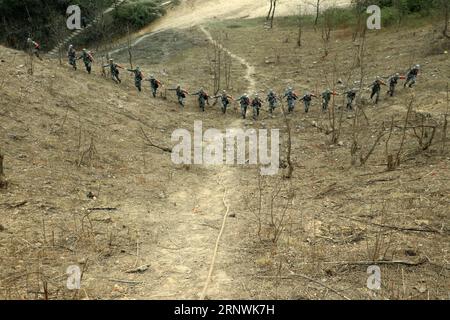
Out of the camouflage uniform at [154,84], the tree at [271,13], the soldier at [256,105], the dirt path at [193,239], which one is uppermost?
the tree at [271,13]

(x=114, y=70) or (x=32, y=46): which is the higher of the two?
(x=32, y=46)

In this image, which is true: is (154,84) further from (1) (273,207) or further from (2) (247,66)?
(1) (273,207)

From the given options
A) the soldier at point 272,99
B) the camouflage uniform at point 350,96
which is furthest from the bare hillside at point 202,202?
the camouflage uniform at point 350,96

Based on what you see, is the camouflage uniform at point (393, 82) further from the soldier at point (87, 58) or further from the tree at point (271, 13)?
the tree at point (271, 13)

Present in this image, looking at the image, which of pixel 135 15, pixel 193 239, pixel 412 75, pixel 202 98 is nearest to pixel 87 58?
pixel 202 98

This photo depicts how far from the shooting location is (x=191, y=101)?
2038 centimetres

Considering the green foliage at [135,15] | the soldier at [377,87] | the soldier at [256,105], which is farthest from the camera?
the green foliage at [135,15]

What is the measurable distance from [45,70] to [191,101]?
6.24m

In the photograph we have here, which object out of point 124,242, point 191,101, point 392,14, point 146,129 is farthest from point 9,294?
point 392,14

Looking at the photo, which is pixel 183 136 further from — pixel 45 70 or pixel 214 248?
pixel 214 248

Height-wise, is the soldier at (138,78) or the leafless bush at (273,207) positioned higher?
the soldier at (138,78)

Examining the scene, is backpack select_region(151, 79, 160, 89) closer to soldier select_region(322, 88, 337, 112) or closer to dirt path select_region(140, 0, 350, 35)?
soldier select_region(322, 88, 337, 112)

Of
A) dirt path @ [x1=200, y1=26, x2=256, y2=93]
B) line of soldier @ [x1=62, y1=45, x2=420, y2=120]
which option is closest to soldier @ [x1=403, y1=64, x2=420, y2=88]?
line of soldier @ [x1=62, y1=45, x2=420, y2=120]
